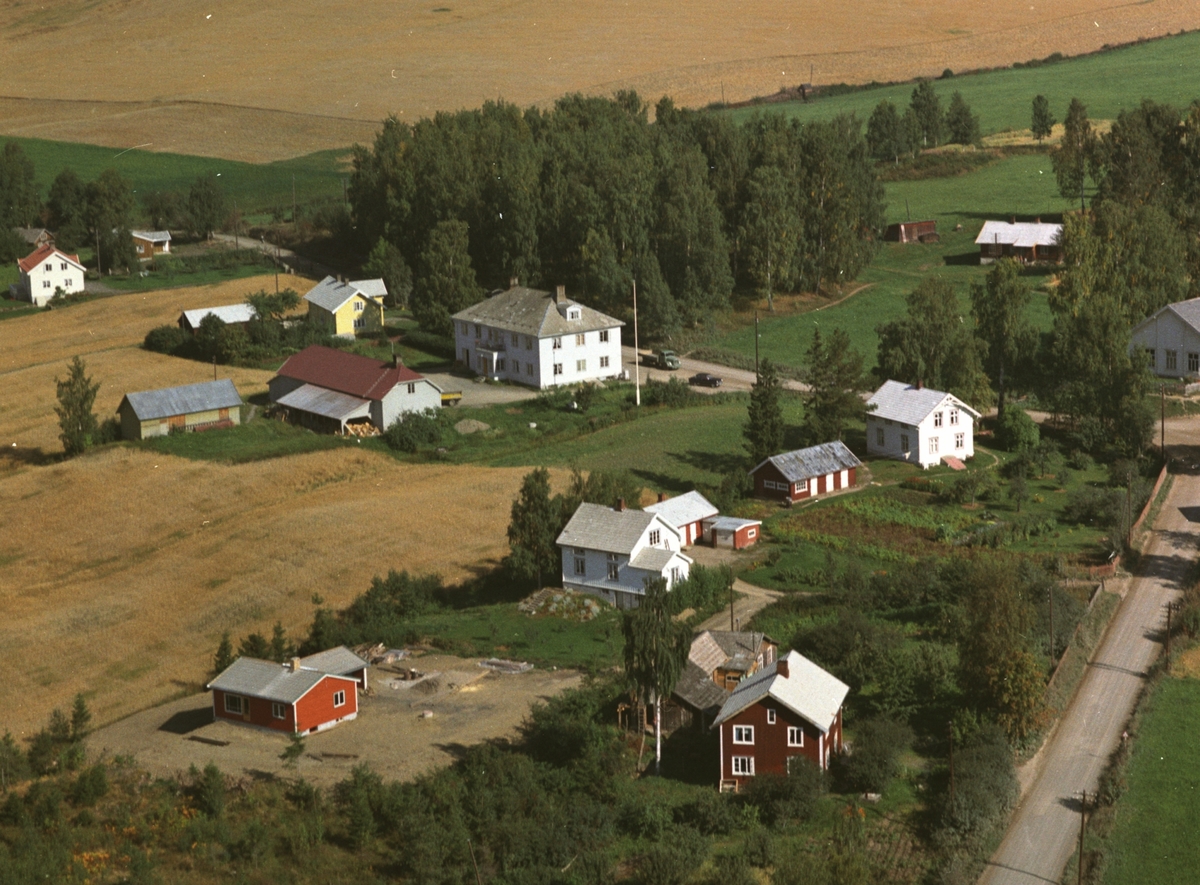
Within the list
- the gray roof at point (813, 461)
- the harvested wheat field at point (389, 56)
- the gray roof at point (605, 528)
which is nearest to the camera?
the gray roof at point (605, 528)

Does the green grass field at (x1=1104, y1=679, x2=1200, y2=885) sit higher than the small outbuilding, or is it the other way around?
the small outbuilding

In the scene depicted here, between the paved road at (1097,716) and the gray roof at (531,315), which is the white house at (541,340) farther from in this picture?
the paved road at (1097,716)

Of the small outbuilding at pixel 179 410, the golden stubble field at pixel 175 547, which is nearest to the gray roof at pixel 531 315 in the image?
the golden stubble field at pixel 175 547

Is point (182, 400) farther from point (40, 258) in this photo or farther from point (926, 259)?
point (926, 259)

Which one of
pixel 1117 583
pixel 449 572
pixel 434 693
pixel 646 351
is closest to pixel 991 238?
pixel 646 351

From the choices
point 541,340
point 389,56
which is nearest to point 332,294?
point 541,340

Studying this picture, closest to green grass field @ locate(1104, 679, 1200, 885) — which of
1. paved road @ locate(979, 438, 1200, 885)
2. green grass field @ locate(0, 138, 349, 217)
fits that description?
paved road @ locate(979, 438, 1200, 885)

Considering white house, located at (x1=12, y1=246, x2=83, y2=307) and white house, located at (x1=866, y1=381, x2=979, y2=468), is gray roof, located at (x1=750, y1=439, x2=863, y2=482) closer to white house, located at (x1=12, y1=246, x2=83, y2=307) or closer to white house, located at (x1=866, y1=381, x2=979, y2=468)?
white house, located at (x1=866, y1=381, x2=979, y2=468)
